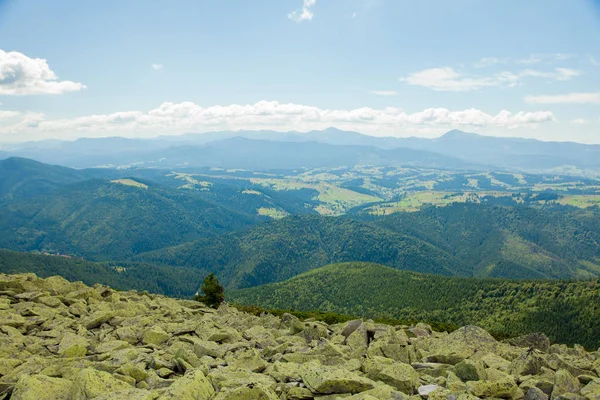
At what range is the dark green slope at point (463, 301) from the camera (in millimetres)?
121875

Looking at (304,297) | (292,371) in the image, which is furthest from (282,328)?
(304,297)

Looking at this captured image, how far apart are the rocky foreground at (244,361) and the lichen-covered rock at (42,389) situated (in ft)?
0.18

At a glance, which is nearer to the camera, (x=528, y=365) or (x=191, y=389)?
(x=191, y=389)

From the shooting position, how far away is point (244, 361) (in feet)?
78.7

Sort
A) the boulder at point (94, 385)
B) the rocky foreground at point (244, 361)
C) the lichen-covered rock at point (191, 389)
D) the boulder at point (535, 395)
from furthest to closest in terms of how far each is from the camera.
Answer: the boulder at point (535, 395) < the rocky foreground at point (244, 361) < the boulder at point (94, 385) < the lichen-covered rock at point (191, 389)

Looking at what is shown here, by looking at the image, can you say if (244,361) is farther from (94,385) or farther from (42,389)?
(42,389)

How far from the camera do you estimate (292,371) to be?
21.7 meters

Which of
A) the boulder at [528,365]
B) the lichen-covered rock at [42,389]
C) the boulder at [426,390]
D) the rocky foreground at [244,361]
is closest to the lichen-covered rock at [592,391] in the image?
the rocky foreground at [244,361]

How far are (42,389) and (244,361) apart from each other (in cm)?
1074

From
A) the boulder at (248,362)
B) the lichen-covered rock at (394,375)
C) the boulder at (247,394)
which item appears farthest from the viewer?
the boulder at (248,362)

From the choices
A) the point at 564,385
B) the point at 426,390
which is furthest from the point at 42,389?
the point at 564,385

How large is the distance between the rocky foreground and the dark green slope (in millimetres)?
95606

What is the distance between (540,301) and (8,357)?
154735mm

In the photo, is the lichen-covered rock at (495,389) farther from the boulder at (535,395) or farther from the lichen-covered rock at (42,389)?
the lichen-covered rock at (42,389)
